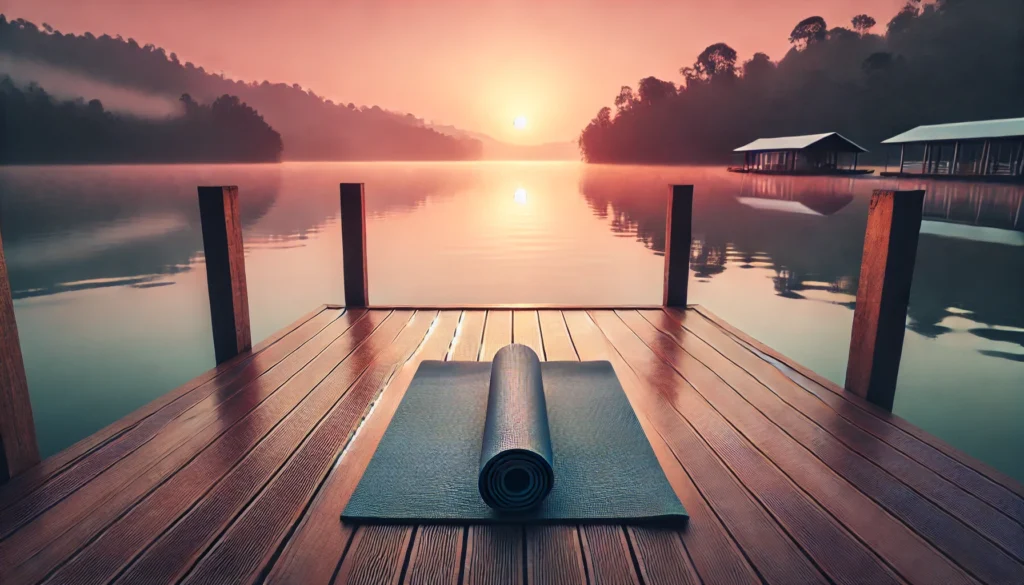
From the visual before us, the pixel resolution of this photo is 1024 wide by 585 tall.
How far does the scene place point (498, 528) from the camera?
1.14m

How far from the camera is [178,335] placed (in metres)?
7.62

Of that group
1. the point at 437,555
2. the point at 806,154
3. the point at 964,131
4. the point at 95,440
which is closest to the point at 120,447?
the point at 95,440

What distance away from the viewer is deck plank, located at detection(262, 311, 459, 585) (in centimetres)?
101

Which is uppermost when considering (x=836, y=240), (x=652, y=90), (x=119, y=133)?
(x=652, y=90)

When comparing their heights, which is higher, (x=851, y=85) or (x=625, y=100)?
(x=625, y=100)

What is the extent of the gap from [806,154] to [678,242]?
596 inches

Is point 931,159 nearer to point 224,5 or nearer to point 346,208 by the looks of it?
point 346,208

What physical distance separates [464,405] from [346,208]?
1.87 m

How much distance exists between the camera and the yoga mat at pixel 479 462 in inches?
45.9

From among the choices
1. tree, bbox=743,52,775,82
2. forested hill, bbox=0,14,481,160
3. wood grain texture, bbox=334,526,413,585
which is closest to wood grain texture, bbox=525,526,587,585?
wood grain texture, bbox=334,526,413,585

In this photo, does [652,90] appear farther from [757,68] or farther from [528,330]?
[528,330]

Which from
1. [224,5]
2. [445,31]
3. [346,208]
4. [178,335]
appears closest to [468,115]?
[445,31]

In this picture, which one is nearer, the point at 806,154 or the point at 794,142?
the point at 794,142

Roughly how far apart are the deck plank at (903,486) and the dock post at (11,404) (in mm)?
2099
